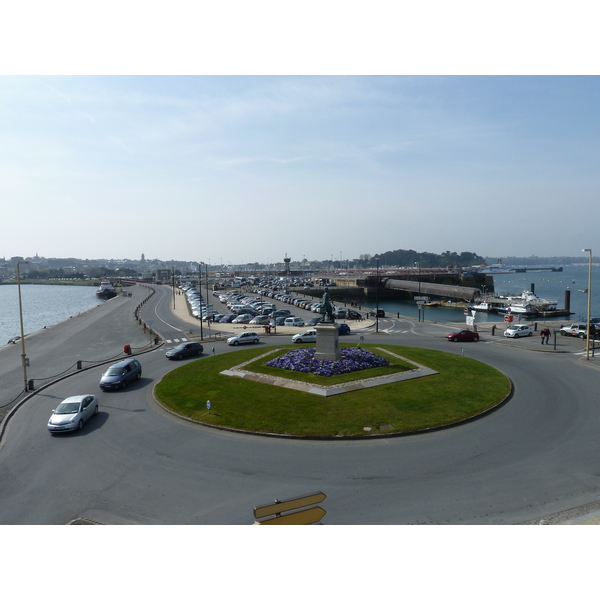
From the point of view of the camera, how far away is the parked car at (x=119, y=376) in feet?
78.0

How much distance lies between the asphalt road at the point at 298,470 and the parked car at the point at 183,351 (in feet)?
36.9

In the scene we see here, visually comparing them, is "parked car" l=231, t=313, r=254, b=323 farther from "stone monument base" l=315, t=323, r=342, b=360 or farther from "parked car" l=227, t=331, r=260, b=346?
"stone monument base" l=315, t=323, r=342, b=360

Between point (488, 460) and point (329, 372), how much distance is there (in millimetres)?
10938

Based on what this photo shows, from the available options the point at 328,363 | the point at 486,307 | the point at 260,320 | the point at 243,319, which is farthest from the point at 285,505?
the point at 486,307

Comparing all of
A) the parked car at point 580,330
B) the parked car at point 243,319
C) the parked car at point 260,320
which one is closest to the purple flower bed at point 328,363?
the parked car at point 580,330

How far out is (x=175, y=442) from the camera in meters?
16.5


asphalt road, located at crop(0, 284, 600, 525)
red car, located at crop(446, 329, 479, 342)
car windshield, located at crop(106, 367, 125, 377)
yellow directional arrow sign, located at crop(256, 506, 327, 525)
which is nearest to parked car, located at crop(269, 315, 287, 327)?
red car, located at crop(446, 329, 479, 342)

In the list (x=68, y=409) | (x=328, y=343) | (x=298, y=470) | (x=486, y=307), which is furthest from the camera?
(x=486, y=307)

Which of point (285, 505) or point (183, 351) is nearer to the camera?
point (285, 505)

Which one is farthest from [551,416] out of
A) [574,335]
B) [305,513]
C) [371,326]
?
[371,326]

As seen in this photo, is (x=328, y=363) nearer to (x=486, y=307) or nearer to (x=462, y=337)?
(x=462, y=337)

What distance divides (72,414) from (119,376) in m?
6.21

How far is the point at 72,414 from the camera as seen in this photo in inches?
711
